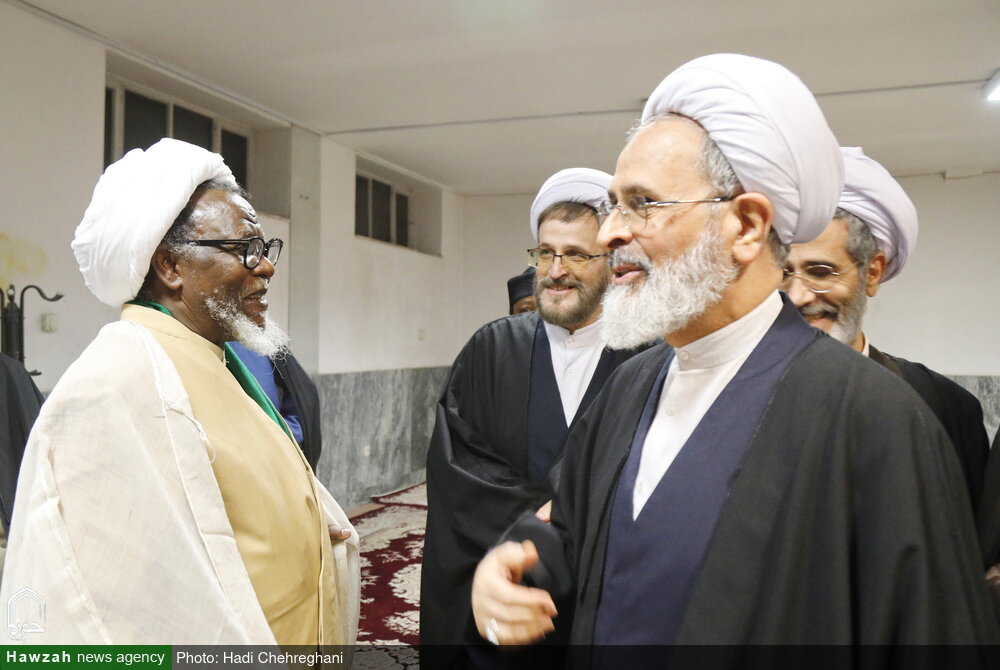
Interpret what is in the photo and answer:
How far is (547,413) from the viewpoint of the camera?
2.04 meters

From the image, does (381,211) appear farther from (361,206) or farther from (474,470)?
(474,470)

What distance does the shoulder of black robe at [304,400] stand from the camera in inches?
131

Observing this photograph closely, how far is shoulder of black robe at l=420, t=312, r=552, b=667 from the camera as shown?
1.89m

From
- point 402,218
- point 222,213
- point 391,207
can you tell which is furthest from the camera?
point 402,218

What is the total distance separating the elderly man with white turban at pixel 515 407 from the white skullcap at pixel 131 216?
949 millimetres

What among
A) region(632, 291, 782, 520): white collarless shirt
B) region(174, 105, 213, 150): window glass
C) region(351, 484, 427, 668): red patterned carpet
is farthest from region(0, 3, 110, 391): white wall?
region(632, 291, 782, 520): white collarless shirt

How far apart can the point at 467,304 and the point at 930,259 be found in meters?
5.57

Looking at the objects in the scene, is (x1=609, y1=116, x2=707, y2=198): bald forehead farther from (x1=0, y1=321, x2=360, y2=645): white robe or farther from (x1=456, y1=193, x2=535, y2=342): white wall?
(x1=456, y1=193, x2=535, y2=342): white wall

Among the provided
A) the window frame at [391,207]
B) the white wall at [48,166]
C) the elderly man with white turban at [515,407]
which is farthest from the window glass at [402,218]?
the elderly man with white turban at [515,407]

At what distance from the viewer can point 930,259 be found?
782cm

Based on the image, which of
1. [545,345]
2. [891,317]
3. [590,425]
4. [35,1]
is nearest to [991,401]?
[891,317]

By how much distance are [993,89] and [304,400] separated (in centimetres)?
525

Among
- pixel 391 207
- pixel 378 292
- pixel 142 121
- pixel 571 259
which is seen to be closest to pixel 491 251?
pixel 391 207

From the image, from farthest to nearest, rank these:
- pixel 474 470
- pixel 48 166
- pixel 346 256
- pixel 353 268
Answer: pixel 353 268
pixel 346 256
pixel 48 166
pixel 474 470
